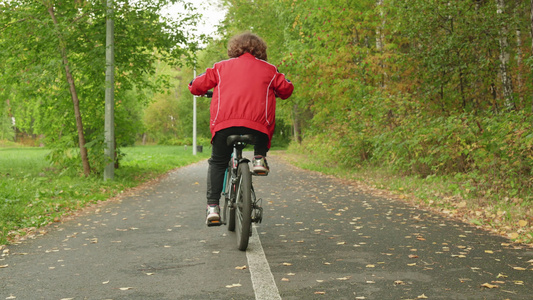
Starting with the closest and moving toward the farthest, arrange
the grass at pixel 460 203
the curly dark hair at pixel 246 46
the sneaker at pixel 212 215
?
the curly dark hair at pixel 246 46 < the sneaker at pixel 212 215 < the grass at pixel 460 203

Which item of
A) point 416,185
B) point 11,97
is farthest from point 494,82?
point 11,97

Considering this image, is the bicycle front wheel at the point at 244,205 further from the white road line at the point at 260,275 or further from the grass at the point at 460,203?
the grass at the point at 460,203

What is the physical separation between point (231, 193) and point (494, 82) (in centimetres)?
953

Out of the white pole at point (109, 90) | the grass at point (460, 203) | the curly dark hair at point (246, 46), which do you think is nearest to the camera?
the curly dark hair at point (246, 46)

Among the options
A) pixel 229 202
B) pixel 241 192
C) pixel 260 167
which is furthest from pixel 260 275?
pixel 229 202

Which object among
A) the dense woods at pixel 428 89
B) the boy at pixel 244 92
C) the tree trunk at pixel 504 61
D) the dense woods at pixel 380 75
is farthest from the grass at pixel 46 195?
the tree trunk at pixel 504 61

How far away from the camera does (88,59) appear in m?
12.8

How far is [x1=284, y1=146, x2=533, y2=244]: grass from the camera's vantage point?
21.2 ft

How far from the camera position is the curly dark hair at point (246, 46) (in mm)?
5062

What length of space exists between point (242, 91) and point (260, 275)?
1.73 meters

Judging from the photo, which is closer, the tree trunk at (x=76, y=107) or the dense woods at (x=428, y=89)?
the dense woods at (x=428, y=89)

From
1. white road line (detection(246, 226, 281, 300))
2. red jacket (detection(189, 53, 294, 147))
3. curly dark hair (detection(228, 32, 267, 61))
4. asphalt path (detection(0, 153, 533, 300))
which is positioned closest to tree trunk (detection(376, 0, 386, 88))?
asphalt path (detection(0, 153, 533, 300))

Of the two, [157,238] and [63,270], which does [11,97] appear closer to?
[157,238]

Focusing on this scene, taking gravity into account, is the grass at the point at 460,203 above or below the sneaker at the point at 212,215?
below
